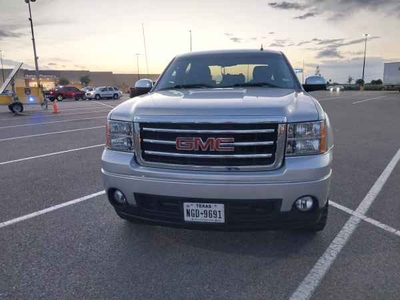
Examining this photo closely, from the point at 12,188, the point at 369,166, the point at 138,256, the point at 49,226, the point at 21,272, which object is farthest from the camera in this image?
the point at 369,166

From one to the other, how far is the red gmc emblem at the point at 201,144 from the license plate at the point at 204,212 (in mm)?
448

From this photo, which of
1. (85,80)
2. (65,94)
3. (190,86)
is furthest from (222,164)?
(85,80)

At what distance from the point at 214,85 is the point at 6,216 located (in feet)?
9.63

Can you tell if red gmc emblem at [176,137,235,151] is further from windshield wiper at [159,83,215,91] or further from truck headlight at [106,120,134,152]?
windshield wiper at [159,83,215,91]

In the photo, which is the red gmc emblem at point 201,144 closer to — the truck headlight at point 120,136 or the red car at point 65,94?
the truck headlight at point 120,136

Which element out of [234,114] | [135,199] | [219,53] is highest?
[219,53]

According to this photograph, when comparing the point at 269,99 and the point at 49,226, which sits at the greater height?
the point at 269,99

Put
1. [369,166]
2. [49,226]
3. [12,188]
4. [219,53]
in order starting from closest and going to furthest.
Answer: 1. [49,226]
2. [219,53]
3. [12,188]
4. [369,166]

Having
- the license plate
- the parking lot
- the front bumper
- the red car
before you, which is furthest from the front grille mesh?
the red car

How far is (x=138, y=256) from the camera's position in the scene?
3.09 meters

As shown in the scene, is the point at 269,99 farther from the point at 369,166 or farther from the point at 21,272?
the point at 369,166

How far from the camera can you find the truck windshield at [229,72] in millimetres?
4098

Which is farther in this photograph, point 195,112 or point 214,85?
point 214,85

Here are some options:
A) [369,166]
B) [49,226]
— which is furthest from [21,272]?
[369,166]
